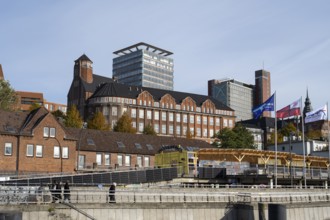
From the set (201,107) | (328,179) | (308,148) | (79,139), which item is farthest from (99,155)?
(201,107)

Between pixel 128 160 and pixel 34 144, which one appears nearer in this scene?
pixel 34 144

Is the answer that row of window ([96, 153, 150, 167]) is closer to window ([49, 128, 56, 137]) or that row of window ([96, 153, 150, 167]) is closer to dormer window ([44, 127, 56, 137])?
window ([49, 128, 56, 137])

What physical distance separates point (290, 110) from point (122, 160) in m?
27.1

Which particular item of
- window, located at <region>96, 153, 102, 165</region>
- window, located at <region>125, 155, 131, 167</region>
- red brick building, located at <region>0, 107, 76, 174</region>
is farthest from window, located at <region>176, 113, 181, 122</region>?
red brick building, located at <region>0, 107, 76, 174</region>

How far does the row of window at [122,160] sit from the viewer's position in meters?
72.0

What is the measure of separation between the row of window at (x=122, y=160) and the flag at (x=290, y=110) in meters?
23.8

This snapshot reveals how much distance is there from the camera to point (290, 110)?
194 feet

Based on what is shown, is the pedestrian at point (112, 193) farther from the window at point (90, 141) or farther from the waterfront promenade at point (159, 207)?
the window at point (90, 141)

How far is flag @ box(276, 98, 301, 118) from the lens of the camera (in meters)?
58.4

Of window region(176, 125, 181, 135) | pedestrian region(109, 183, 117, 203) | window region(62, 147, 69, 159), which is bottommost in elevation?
pedestrian region(109, 183, 117, 203)

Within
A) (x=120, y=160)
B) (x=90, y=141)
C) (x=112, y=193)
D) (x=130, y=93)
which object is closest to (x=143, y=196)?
(x=112, y=193)

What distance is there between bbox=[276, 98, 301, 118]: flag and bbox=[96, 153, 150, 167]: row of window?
23841 mm

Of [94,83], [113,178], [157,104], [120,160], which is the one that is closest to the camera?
[113,178]

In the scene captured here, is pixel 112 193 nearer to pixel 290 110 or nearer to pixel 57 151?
pixel 290 110
